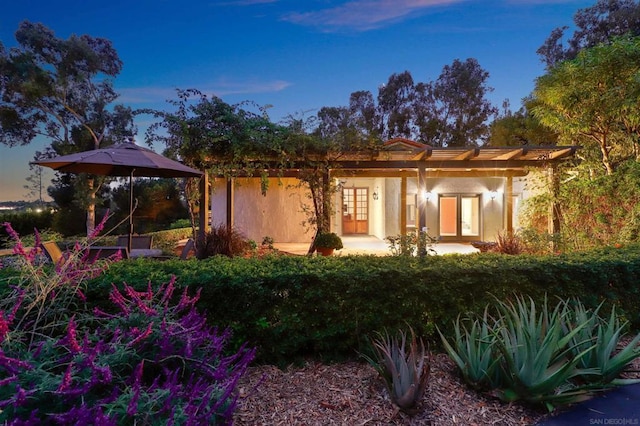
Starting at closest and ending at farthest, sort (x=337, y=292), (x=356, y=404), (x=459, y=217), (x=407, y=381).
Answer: (x=407, y=381) < (x=356, y=404) < (x=337, y=292) < (x=459, y=217)

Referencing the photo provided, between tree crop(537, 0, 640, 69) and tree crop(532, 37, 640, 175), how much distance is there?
11.0 metres

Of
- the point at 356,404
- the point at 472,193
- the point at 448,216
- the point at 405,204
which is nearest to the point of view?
the point at 356,404

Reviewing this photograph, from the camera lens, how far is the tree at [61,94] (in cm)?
1539

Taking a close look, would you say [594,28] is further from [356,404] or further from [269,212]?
[356,404]

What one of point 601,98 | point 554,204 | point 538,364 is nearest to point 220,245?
point 538,364

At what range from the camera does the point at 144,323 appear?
216 cm

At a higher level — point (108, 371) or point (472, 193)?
point (472, 193)

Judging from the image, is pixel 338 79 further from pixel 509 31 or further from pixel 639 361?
pixel 639 361

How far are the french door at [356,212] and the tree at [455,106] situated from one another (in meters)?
13.3

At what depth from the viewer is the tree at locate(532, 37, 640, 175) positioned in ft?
23.2

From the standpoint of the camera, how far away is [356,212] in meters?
16.0

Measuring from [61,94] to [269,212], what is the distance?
35.9 ft

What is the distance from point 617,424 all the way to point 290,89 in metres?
17.1

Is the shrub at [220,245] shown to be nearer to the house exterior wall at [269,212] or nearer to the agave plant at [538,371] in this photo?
the house exterior wall at [269,212]
